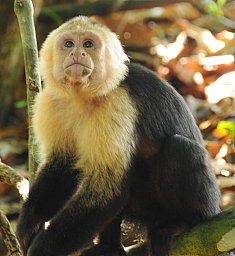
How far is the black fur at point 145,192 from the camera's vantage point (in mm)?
2984

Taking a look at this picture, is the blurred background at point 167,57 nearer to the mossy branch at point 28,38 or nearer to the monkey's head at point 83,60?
the mossy branch at point 28,38

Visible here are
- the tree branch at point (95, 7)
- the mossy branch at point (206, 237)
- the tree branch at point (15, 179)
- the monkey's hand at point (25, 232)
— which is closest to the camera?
the mossy branch at point (206, 237)

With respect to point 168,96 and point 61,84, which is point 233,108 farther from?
point 61,84

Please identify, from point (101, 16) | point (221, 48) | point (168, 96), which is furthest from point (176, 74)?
point (168, 96)

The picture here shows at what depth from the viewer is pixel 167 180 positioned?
304 centimetres

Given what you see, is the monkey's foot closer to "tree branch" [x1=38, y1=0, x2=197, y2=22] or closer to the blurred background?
the blurred background

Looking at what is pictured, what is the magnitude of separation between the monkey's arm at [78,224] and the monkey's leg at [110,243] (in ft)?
1.35

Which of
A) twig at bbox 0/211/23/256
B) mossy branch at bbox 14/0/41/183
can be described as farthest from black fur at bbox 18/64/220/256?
mossy branch at bbox 14/0/41/183

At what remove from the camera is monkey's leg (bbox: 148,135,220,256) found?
3.02m

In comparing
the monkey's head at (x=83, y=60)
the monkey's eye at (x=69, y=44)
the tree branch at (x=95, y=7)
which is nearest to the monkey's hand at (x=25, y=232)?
the monkey's head at (x=83, y=60)

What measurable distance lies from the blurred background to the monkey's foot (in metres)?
1.93

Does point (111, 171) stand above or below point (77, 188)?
above

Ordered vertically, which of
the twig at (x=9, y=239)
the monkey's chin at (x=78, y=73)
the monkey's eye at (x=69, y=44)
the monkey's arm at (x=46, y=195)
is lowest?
the twig at (x=9, y=239)

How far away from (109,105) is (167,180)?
0.69 meters
